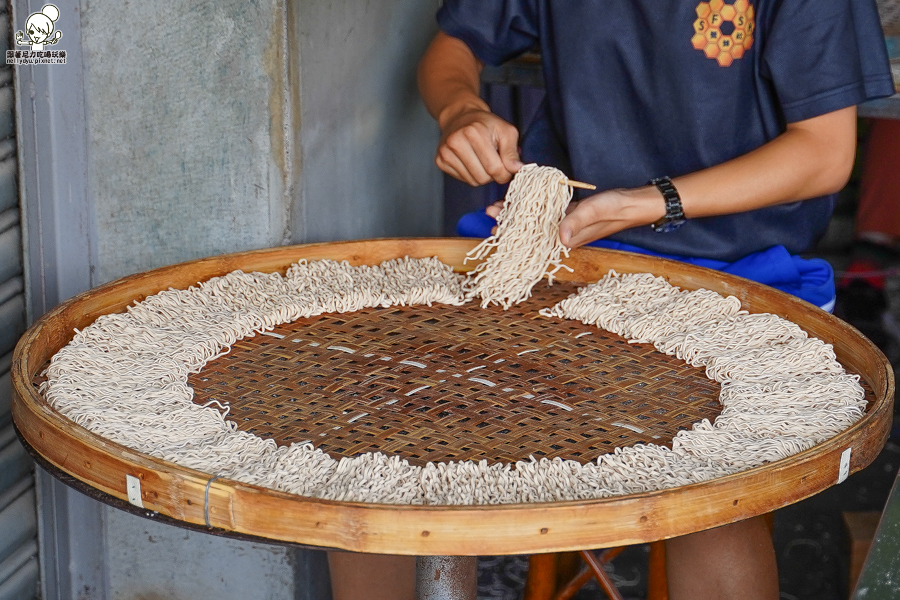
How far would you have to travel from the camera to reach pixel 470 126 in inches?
62.4

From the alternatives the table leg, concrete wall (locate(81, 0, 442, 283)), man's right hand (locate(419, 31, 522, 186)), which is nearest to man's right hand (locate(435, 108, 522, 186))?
man's right hand (locate(419, 31, 522, 186))

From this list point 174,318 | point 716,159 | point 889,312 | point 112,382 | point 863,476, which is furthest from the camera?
point 889,312

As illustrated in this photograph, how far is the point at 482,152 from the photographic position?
5.12 feet

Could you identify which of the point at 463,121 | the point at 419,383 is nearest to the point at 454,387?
the point at 419,383

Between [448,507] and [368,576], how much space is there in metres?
0.72

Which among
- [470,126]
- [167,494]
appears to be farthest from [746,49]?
[167,494]

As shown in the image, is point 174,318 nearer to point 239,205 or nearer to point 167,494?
point 239,205

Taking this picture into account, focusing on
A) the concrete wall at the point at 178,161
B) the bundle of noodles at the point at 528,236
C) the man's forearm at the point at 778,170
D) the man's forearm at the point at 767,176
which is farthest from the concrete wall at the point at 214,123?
the man's forearm at the point at 778,170

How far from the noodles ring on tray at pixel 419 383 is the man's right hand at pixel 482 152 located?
17cm

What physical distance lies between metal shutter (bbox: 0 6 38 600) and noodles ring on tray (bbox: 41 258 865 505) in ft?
1.24

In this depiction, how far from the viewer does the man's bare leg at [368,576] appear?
148cm

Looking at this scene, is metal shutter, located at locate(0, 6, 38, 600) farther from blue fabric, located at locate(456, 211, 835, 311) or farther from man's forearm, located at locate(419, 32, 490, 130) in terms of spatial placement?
blue fabric, located at locate(456, 211, 835, 311)

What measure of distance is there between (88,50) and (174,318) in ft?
1.83

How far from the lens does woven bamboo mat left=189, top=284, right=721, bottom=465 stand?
1.06 m
